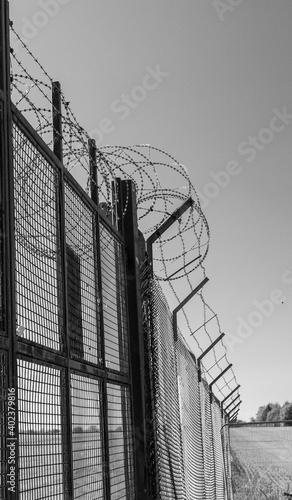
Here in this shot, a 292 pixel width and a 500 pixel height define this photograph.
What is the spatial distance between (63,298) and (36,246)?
489 mm

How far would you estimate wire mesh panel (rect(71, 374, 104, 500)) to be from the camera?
12.7 ft

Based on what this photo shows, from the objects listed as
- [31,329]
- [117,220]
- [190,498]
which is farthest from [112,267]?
[190,498]

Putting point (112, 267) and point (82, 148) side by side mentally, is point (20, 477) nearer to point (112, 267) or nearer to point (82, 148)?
point (82, 148)

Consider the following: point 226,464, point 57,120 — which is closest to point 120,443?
point 57,120

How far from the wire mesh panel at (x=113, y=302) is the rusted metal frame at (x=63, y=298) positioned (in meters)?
1.11

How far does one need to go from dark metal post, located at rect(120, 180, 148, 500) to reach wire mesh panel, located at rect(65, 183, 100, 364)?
624 millimetres

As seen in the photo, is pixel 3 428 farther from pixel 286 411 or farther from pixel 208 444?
pixel 286 411

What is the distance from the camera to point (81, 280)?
439 centimetres

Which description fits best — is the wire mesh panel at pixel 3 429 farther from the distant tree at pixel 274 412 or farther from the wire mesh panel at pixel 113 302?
the distant tree at pixel 274 412

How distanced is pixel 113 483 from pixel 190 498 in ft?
11.3

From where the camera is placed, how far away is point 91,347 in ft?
14.7

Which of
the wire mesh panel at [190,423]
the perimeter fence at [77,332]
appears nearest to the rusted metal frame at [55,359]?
the perimeter fence at [77,332]

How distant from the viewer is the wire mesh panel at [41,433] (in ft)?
9.57

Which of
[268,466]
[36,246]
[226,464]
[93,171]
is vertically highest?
[93,171]
